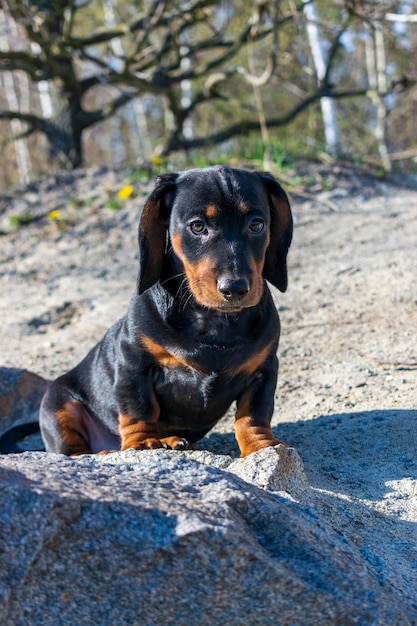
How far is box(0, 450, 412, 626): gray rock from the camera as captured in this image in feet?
6.55

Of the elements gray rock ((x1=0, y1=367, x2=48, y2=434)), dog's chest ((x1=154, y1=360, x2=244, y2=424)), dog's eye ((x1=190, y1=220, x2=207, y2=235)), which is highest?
dog's eye ((x1=190, y1=220, x2=207, y2=235))

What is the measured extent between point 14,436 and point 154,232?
1.71m

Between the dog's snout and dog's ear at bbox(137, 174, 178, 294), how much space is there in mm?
556

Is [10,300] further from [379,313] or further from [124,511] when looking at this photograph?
[124,511]

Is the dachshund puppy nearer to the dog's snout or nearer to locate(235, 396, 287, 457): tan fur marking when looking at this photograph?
locate(235, 396, 287, 457): tan fur marking

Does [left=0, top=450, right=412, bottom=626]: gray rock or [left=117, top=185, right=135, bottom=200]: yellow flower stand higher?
[left=0, top=450, right=412, bottom=626]: gray rock

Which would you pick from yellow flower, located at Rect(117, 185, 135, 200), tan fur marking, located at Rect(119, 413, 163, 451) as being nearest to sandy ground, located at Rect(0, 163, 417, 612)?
yellow flower, located at Rect(117, 185, 135, 200)

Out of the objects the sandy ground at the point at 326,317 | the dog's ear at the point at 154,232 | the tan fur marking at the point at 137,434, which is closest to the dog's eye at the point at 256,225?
the dog's ear at the point at 154,232

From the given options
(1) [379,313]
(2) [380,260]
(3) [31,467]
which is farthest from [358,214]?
(3) [31,467]

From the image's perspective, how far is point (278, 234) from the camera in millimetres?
3881

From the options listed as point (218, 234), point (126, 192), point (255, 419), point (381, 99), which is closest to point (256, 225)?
point (218, 234)

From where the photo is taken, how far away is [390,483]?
3.46 m

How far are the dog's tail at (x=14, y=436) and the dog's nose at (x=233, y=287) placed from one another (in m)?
1.84

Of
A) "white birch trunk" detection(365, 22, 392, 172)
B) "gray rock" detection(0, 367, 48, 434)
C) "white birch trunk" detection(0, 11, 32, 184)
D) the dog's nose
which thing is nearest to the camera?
the dog's nose
